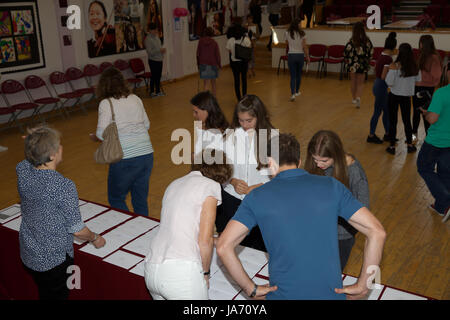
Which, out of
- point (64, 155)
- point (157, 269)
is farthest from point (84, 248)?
point (64, 155)

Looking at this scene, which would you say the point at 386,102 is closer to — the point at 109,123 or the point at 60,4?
the point at 109,123

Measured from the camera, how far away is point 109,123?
3758mm

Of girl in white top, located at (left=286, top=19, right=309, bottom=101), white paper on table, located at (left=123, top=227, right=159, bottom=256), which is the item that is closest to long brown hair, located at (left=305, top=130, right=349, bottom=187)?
white paper on table, located at (left=123, top=227, right=159, bottom=256)

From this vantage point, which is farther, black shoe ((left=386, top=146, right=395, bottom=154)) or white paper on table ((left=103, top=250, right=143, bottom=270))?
black shoe ((left=386, top=146, right=395, bottom=154))

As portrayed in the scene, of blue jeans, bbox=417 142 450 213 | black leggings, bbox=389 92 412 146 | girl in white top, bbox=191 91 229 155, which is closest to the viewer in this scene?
girl in white top, bbox=191 91 229 155

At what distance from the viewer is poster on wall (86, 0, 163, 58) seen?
990cm

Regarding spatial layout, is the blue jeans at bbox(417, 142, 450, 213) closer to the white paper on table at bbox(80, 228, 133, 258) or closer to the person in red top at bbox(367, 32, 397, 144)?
the person in red top at bbox(367, 32, 397, 144)

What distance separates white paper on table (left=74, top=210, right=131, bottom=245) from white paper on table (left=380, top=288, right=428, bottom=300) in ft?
6.41

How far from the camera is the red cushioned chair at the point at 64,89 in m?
9.07

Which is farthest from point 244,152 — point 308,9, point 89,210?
point 308,9

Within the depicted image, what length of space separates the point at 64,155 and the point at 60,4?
12.6ft

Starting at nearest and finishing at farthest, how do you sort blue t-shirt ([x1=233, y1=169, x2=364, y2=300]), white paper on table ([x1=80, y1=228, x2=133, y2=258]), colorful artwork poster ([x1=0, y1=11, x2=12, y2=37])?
blue t-shirt ([x1=233, y1=169, x2=364, y2=300]) → white paper on table ([x1=80, y1=228, x2=133, y2=258]) → colorful artwork poster ([x1=0, y1=11, x2=12, y2=37])

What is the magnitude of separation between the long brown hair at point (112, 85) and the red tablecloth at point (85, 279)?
1.33 meters

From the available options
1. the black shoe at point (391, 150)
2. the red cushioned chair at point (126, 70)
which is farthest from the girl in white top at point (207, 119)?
the red cushioned chair at point (126, 70)
